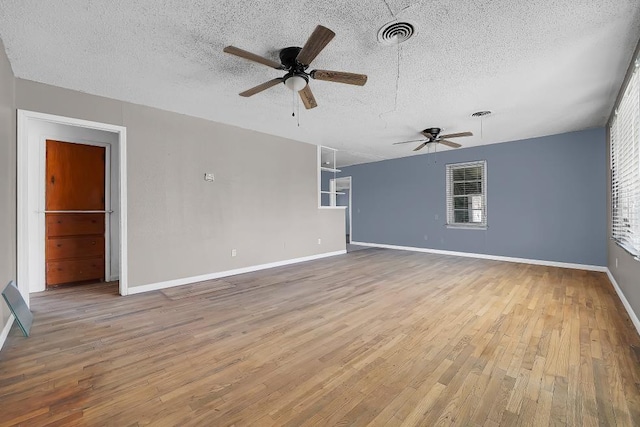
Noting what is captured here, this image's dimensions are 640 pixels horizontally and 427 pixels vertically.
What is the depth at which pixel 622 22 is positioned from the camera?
7.02ft

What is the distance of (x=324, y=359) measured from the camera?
2098mm

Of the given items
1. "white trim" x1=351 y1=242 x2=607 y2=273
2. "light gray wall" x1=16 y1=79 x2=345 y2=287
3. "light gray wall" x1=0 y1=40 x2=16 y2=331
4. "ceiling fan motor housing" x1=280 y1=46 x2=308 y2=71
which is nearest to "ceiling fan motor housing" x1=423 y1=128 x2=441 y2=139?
"light gray wall" x1=16 y1=79 x2=345 y2=287

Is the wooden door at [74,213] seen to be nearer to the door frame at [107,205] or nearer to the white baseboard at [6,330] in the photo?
the door frame at [107,205]

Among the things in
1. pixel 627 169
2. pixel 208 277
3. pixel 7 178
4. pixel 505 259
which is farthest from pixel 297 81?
pixel 505 259

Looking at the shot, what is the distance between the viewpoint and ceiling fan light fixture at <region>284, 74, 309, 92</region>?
8.54ft

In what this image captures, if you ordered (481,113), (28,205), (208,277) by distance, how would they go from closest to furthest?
(28,205) → (481,113) → (208,277)

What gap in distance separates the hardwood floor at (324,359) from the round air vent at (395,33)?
253 cm

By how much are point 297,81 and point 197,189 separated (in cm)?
259

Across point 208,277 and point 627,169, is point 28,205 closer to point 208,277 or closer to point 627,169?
point 208,277

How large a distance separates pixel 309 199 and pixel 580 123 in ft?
16.4

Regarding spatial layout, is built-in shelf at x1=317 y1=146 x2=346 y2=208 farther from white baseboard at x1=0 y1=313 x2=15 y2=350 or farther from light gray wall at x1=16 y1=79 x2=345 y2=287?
white baseboard at x1=0 y1=313 x2=15 y2=350

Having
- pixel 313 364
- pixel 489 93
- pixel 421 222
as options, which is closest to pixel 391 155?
pixel 421 222

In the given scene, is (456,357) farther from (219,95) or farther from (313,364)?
(219,95)

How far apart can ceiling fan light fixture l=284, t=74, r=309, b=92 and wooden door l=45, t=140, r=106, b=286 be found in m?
3.78
